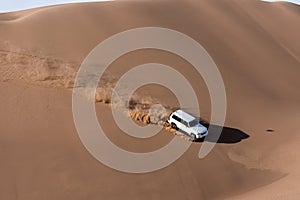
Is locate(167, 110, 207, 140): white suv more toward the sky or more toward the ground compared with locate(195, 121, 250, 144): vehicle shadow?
more toward the sky

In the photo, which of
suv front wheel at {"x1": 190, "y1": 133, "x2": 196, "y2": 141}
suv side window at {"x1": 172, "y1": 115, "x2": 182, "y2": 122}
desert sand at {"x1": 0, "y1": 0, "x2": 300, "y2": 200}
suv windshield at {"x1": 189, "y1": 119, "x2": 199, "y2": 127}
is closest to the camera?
desert sand at {"x1": 0, "y1": 0, "x2": 300, "y2": 200}

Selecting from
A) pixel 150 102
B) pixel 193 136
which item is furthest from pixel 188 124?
pixel 150 102

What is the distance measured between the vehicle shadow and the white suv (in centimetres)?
28

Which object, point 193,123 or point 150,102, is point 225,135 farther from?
point 150,102

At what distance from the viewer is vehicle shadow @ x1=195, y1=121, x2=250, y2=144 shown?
48.1 ft

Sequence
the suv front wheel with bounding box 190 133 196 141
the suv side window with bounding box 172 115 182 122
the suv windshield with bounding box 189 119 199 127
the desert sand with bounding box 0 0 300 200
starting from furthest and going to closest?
the suv side window with bounding box 172 115 182 122 < the suv windshield with bounding box 189 119 199 127 < the suv front wheel with bounding box 190 133 196 141 < the desert sand with bounding box 0 0 300 200

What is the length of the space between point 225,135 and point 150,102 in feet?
10.1

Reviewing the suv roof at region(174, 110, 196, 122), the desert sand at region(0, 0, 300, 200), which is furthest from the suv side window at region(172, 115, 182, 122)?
the desert sand at region(0, 0, 300, 200)

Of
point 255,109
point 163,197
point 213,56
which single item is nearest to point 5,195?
point 163,197

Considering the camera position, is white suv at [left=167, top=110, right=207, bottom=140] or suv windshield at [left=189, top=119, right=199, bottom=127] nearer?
white suv at [left=167, top=110, right=207, bottom=140]

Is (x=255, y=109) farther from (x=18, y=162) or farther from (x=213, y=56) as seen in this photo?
(x=18, y=162)

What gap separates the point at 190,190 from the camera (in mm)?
12219

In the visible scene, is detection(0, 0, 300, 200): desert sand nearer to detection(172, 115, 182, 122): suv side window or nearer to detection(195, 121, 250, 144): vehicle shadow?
detection(195, 121, 250, 144): vehicle shadow

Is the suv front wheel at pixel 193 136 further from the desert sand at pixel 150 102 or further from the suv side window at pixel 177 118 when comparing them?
the suv side window at pixel 177 118
